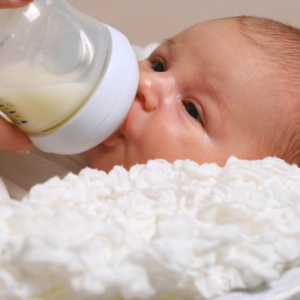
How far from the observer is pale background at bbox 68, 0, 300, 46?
1611 millimetres

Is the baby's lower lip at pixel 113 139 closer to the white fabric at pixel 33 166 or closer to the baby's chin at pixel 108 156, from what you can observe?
the baby's chin at pixel 108 156

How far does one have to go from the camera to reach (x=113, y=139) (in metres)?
0.90

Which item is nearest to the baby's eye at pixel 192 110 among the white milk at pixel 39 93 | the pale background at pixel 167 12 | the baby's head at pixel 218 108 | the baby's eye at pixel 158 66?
the baby's head at pixel 218 108

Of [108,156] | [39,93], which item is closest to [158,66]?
[108,156]

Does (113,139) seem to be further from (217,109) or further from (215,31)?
(215,31)

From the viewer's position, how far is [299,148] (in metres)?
0.94

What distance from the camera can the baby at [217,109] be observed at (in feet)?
2.94

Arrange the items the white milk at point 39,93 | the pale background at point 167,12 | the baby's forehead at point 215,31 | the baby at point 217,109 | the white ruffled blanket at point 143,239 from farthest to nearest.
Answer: the pale background at point 167,12, the baby's forehead at point 215,31, the baby at point 217,109, the white milk at point 39,93, the white ruffled blanket at point 143,239

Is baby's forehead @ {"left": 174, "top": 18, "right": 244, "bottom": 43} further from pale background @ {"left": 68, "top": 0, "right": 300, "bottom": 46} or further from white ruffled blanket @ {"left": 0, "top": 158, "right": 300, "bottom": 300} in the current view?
pale background @ {"left": 68, "top": 0, "right": 300, "bottom": 46}

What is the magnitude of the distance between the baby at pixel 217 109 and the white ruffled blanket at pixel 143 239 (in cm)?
21

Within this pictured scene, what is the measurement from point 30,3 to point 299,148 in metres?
0.56

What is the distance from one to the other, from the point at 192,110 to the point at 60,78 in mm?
299

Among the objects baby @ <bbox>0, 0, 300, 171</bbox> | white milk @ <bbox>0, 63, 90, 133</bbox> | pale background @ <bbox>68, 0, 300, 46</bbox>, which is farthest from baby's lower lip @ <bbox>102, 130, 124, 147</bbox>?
pale background @ <bbox>68, 0, 300, 46</bbox>

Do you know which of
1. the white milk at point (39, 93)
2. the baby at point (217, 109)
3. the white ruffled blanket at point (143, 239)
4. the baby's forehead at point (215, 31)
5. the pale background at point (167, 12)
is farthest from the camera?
the pale background at point (167, 12)
